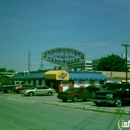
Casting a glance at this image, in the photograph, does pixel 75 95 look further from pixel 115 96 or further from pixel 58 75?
pixel 58 75

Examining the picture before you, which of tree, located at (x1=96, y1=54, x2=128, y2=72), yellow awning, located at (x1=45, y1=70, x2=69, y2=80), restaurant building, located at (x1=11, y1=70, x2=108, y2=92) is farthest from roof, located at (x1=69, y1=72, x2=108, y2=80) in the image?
tree, located at (x1=96, y1=54, x2=128, y2=72)

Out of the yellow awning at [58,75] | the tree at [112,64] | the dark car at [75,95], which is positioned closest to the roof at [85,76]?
the yellow awning at [58,75]

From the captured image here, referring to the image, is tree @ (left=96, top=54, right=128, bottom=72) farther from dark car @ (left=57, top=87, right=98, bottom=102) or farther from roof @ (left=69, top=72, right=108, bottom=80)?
dark car @ (left=57, top=87, right=98, bottom=102)

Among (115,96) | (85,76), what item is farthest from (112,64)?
(115,96)

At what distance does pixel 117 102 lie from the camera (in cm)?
2158

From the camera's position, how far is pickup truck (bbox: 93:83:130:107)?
70.1 feet

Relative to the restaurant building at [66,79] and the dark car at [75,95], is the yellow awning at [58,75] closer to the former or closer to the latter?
the restaurant building at [66,79]

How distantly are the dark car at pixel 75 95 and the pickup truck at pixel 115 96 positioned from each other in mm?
5640

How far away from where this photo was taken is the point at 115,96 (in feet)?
70.3

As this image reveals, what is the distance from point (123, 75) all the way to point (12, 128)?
59779 millimetres

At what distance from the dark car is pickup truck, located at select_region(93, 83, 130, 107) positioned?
5640 mm

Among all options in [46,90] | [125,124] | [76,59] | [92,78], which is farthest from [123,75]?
[125,124]

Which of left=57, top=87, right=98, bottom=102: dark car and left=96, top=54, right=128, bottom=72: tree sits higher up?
left=96, top=54, right=128, bottom=72: tree

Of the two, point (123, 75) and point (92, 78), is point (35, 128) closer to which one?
point (92, 78)
